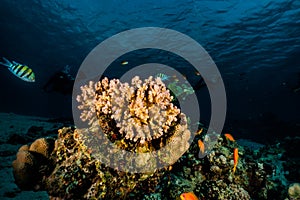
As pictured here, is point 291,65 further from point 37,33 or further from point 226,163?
point 37,33

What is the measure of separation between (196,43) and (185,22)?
475 cm

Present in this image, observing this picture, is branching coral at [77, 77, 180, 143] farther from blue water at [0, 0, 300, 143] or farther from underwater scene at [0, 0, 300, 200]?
blue water at [0, 0, 300, 143]

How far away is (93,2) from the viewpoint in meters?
18.0

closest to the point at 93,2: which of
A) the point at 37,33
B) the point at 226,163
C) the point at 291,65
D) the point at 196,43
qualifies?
the point at 196,43

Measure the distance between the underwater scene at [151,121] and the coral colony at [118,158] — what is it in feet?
0.06

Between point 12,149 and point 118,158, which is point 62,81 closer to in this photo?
point 12,149

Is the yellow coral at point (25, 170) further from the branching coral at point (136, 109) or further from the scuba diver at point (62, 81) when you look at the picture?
the scuba diver at point (62, 81)

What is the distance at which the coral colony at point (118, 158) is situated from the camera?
3.27 metres

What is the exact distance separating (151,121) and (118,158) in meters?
0.83

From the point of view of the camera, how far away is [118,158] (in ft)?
11.1

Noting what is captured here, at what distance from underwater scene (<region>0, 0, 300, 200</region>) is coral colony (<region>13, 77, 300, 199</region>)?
2 centimetres

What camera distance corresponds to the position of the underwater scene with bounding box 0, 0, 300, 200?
337 cm

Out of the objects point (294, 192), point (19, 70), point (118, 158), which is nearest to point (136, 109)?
point (118, 158)

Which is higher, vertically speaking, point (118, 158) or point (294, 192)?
point (118, 158)
